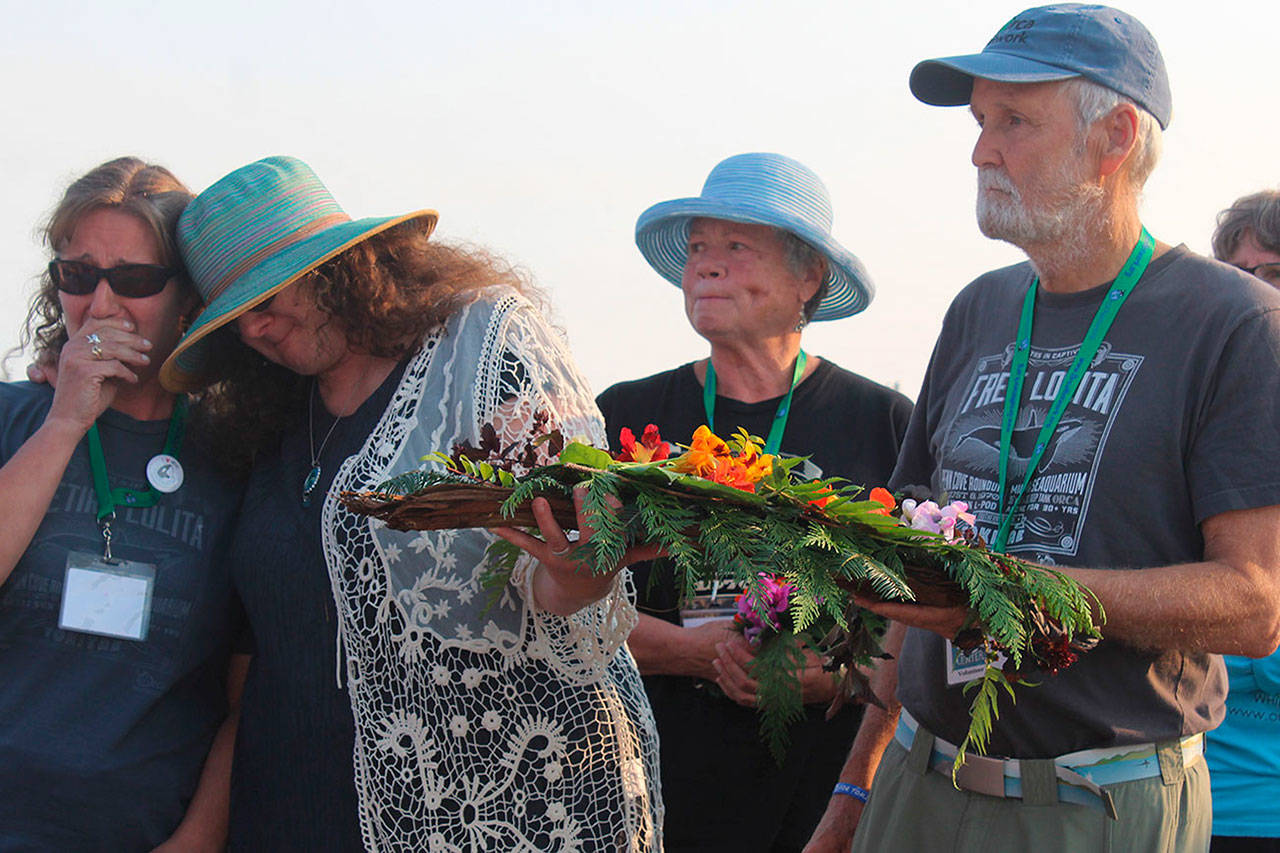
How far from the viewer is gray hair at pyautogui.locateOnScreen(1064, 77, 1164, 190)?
246 centimetres

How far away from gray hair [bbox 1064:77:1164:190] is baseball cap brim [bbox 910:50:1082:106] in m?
0.03

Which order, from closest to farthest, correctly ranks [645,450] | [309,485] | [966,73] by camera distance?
[645,450] < [966,73] < [309,485]

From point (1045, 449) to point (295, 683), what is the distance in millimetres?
1596

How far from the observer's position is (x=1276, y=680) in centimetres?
315

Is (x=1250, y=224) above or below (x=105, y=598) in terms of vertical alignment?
above

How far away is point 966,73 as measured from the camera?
2.63 meters

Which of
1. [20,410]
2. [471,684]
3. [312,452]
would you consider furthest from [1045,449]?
[20,410]

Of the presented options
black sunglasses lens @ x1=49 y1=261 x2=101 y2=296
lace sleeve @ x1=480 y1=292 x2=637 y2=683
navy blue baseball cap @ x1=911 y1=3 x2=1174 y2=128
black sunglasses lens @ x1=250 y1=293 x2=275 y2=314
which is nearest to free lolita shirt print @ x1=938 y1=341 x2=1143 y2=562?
navy blue baseball cap @ x1=911 y1=3 x2=1174 y2=128

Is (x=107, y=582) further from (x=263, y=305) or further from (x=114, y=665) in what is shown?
(x=263, y=305)

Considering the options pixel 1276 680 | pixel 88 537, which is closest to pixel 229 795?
pixel 88 537

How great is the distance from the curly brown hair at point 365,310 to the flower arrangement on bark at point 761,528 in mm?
813

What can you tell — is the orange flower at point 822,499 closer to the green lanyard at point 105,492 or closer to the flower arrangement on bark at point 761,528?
the flower arrangement on bark at point 761,528

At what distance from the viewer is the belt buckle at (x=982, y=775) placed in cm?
239

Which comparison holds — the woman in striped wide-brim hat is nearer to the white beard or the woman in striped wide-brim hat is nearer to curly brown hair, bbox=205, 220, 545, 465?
curly brown hair, bbox=205, 220, 545, 465
